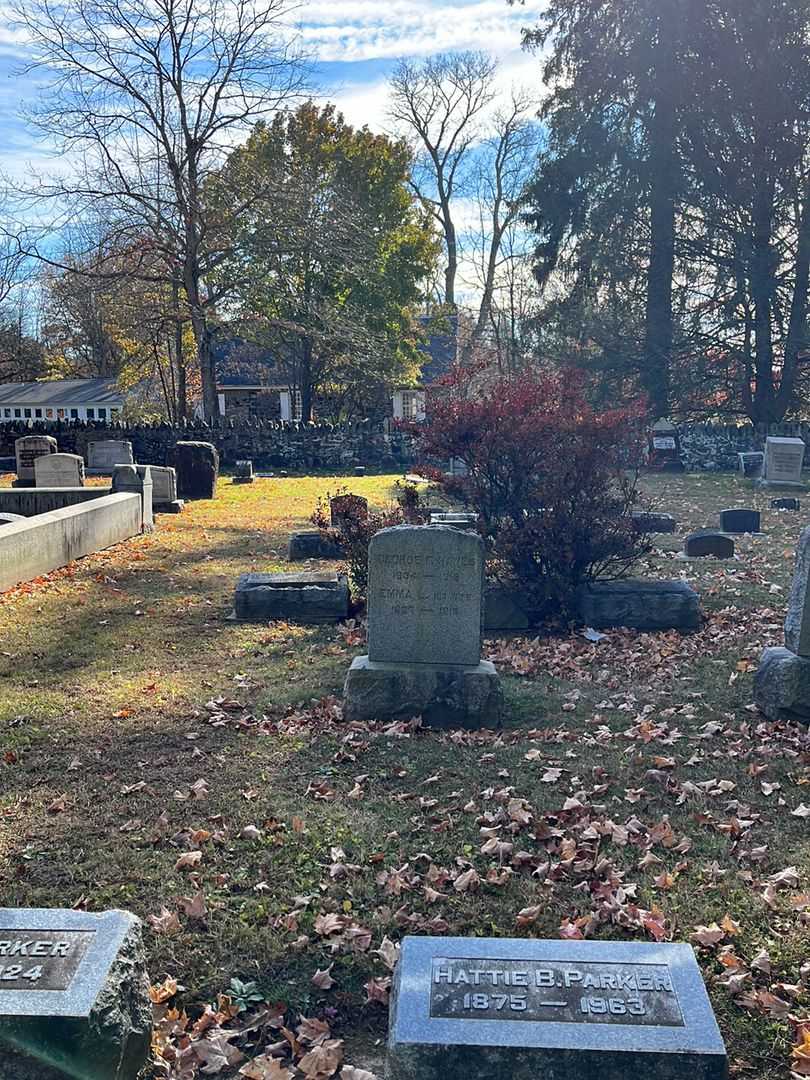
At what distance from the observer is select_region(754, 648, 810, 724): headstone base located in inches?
241

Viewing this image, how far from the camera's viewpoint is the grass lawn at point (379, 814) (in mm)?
3689

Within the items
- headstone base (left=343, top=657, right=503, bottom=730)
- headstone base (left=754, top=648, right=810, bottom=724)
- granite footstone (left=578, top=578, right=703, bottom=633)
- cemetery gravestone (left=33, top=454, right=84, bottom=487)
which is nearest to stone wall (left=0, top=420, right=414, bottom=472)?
cemetery gravestone (left=33, top=454, right=84, bottom=487)

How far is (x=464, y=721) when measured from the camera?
6297 mm

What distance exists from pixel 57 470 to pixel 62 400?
3642cm

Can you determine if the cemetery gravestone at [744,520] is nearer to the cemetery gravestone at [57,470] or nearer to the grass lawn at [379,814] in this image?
the grass lawn at [379,814]

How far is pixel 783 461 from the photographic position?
70.0 ft

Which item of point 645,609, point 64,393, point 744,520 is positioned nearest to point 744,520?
point 744,520

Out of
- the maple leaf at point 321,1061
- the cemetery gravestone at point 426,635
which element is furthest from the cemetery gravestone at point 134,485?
the maple leaf at point 321,1061

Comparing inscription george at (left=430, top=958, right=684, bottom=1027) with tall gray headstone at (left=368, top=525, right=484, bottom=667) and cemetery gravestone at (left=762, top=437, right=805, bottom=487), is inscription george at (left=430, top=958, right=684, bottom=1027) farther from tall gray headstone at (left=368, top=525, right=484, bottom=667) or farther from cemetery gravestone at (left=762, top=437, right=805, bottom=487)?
cemetery gravestone at (left=762, top=437, right=805, bottom=487)

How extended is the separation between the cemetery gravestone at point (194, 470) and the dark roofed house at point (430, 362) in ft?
64.6

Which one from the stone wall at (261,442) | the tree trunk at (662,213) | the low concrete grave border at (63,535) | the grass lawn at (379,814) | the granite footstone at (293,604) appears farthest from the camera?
the stone wall at (261,442)

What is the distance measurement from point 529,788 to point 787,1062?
7.54 ft

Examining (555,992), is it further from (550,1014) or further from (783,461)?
(783,461)

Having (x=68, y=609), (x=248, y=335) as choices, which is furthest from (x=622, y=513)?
(x=248, y=335)
